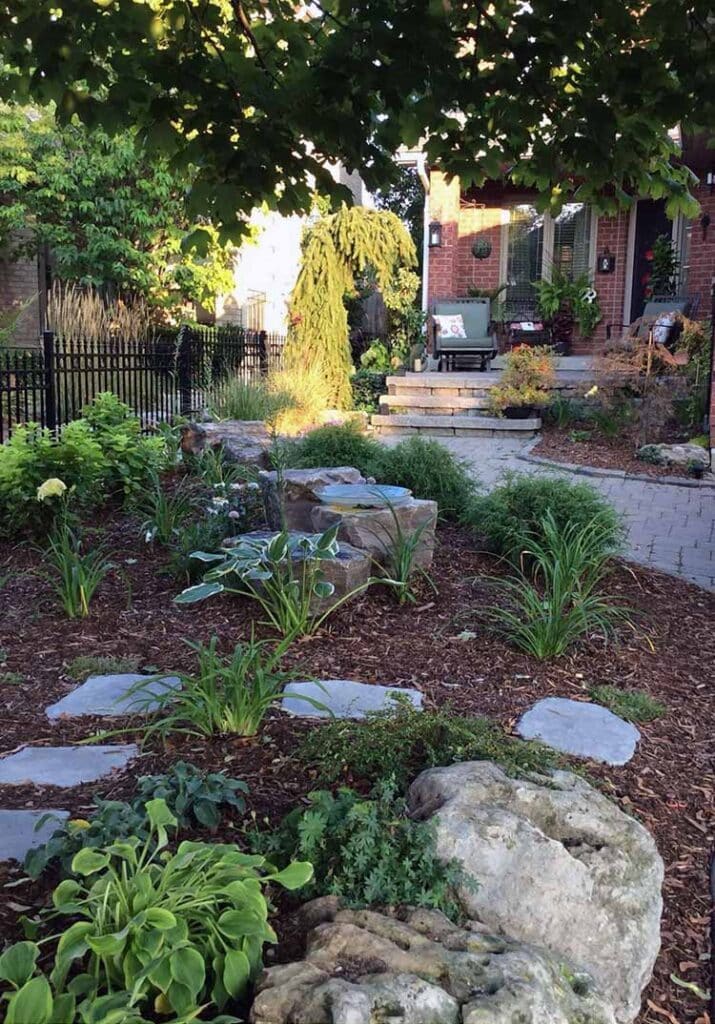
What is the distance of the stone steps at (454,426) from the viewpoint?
11297 mm

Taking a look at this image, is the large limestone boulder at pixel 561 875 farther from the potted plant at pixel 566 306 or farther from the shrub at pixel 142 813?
the potted plant at pixel 566 306

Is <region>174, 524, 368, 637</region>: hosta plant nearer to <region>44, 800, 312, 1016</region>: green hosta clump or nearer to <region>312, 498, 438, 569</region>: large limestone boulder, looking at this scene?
<region>312, 498, 438, 569</region>: large limestone boulder

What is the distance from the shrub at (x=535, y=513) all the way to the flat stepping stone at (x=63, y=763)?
2.49m

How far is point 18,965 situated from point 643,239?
50.0 feet

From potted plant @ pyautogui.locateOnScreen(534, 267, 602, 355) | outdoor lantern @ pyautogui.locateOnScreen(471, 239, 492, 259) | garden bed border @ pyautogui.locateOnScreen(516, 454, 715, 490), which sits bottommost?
garden bed border @ pyautogui.locateOnScreen(516, 454, 715, 490)

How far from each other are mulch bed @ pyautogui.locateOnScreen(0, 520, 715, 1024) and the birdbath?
413 millimetres

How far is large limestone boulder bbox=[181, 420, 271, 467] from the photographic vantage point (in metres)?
6.68

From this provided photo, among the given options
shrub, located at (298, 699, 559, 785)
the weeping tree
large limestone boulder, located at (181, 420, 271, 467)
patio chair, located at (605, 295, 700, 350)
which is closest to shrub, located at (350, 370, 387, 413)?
the weeping tree

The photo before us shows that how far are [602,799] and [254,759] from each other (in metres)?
0.98

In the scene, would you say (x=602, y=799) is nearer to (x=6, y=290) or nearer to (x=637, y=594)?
(x=637, y=594)

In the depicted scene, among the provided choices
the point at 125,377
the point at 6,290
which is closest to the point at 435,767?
the point at 125,377

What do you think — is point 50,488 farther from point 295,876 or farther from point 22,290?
point 22,290

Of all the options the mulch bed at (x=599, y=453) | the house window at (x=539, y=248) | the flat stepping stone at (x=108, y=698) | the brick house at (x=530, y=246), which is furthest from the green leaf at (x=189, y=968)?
the house window at (x=539, y=248)

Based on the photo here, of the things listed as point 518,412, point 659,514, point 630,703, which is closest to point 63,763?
point 630,703
